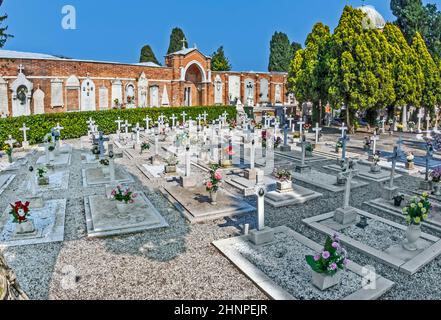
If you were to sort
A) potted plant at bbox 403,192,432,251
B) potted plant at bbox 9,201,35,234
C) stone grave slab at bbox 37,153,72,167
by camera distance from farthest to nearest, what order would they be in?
stone grave slab at bbox 37,153,72,167 < potted plant at bbox 9,201,35,234 < potted plant at bbox 403,192,432,251

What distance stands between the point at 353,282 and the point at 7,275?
5.49 metres

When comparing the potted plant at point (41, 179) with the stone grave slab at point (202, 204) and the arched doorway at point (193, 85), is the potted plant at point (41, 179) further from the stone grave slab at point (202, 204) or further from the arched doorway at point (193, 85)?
the arched doorway at point (193, 85)

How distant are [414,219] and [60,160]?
15.7 m

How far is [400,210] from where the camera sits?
1019 cm

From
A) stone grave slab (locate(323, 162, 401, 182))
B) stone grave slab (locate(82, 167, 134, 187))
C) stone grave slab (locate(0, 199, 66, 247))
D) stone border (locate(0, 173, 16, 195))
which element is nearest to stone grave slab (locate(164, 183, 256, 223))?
stone grave slab (locate(82, 167, 134, 187))

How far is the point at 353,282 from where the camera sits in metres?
6.39

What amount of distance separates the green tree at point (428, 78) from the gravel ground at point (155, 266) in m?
24.1

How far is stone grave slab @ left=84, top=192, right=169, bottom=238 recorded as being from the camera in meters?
8.72

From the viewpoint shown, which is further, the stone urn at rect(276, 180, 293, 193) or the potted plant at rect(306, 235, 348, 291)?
the stone urn at rect(276, 180, 293, 193)

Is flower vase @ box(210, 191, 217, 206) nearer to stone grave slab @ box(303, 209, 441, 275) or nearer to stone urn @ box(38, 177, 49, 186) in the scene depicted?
stone grave slab @ box(303, 209, 441, 275)

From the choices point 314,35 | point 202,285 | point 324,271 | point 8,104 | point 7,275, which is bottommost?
point 202,285

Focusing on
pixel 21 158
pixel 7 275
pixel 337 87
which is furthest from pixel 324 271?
pixel 337 87

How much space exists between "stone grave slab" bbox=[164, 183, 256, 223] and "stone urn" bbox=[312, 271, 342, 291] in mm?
3990
